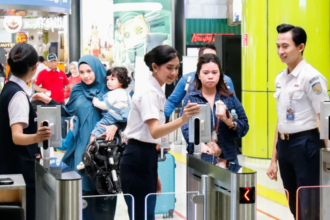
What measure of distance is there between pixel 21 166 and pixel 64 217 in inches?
30.5

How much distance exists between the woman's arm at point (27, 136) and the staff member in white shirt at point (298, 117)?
165 cm

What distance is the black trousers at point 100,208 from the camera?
8.68 ft

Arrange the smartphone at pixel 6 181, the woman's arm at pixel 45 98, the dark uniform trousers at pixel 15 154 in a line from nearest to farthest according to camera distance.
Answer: the smartphone at pixel 6 181, the dark uniform trousers at pixel 15 154, the woman's arm at pixel 45 98

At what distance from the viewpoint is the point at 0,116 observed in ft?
10.1

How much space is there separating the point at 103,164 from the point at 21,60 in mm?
1590

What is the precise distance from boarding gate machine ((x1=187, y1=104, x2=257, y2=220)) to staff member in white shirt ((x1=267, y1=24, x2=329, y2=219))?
79cm

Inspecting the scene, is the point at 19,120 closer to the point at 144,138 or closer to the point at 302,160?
the point at 144,138

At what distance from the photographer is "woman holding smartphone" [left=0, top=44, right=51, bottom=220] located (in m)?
3.04

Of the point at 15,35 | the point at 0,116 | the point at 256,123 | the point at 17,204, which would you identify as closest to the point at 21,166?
the point at 0,116

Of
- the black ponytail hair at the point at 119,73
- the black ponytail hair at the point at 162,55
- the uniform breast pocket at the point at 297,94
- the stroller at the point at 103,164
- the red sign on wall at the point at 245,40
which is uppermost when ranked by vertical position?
the red sign on wall at the point at 245,40

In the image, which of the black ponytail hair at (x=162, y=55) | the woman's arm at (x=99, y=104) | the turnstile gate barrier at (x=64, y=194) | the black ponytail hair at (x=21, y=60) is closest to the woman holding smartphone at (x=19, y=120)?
the black ponytail hair at (x=21, y=60)

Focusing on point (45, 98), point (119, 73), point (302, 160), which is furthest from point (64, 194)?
point (119, 73)

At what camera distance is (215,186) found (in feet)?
9.29

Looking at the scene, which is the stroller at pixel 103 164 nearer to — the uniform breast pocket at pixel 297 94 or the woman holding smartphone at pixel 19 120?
the woman holding smartphone at pixel 19 120
